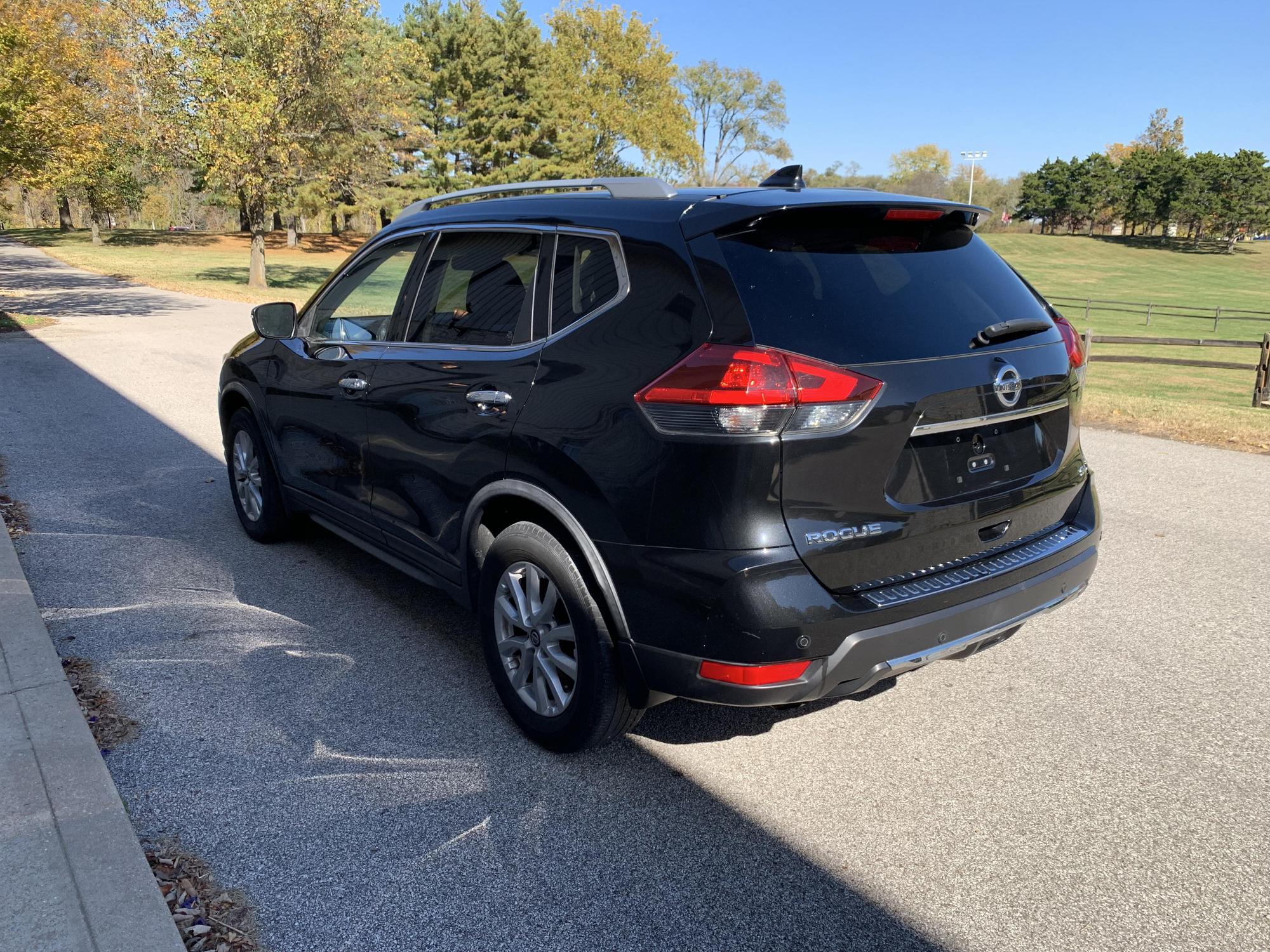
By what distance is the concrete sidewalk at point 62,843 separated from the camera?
237 cm

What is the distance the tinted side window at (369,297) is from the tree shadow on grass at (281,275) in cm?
2823

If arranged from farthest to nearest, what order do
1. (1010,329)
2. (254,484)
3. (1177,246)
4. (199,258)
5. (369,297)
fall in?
(1177,246) → (199,258) → (254,484) → (369,297) → (1010,329)

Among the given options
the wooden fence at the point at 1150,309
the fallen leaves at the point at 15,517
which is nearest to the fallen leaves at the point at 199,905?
the fallen leaves at the point at 15,517

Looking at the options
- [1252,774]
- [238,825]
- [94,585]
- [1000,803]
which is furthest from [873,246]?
[94,585]

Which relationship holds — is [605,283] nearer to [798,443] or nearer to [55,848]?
[798,443]

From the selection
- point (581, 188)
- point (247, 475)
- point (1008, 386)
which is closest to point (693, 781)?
point (1008, 386)

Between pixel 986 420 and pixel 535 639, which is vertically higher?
pixel 986 420

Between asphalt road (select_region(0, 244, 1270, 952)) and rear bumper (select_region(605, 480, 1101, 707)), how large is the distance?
0.48 metres

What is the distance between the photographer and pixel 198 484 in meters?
6.86

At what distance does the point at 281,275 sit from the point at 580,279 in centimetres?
4024

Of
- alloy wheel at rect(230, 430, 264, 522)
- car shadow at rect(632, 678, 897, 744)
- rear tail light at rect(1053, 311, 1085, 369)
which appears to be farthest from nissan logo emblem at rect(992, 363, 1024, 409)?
alloy wheel at rect(230, 430, 264, 522)

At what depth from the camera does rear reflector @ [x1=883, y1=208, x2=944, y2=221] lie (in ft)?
9.95

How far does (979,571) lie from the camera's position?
9.76ft

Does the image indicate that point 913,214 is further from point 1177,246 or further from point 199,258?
point 1177,246
